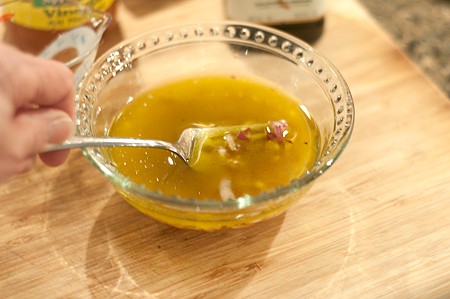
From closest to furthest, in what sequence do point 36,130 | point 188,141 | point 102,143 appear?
point 36,130 → point 102,143 → point 188,141

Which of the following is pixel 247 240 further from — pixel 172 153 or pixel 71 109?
pixel 71 109

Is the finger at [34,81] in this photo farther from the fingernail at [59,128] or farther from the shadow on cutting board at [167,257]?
the shadow on cutting board at [167,257]

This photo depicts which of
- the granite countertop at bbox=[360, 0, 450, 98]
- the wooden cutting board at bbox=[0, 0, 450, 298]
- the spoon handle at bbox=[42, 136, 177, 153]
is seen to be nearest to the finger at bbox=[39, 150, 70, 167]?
the spoon handle at bbox=[42, 136, 177, 153]

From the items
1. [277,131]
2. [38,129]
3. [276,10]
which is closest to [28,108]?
[38,129]

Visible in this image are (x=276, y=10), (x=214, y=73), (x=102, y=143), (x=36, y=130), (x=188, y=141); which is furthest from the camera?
(x=276, y=10)

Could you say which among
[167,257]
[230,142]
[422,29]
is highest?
[230,142]

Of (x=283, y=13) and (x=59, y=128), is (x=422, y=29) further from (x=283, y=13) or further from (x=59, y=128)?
(x=59, y=128)

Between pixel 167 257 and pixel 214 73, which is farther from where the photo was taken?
pixel 214 73
